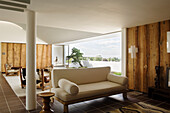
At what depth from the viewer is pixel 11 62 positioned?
11078mm

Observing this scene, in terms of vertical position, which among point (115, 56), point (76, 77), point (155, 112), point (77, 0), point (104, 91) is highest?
point (77, 0)

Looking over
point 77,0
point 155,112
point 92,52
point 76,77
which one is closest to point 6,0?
point 77,0

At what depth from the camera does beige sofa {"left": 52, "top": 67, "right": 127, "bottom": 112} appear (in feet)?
10.1

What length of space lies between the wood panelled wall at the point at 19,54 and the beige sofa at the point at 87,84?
9.19m

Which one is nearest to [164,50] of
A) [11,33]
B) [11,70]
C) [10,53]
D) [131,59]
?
[131,59]

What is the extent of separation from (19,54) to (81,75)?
9.33 m

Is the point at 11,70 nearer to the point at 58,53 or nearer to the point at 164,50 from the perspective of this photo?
the point at 58,53

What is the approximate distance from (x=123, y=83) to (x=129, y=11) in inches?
79.4

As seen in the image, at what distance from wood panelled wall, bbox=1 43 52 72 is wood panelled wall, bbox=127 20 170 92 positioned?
31.1 ft

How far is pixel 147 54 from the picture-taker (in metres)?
4.59

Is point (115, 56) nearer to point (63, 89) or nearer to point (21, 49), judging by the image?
point (63, 89)

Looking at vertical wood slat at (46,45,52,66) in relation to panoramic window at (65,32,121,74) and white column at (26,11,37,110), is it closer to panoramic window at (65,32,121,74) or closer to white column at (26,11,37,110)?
panoramic window at (65,32,121,74)

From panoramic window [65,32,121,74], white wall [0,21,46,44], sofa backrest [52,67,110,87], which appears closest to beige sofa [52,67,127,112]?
sofa backrest [52,67,110,87]

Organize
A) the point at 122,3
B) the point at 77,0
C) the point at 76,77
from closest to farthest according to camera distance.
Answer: the point at 77,0 → the point at 122,3 → the point at 76,77
